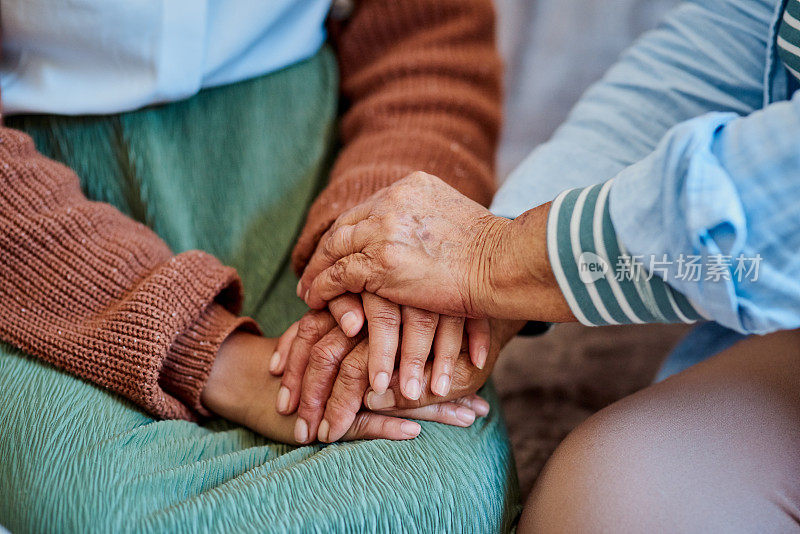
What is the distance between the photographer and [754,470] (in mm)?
522

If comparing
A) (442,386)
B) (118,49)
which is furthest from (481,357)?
(118,49)

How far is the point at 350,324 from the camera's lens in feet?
2.13

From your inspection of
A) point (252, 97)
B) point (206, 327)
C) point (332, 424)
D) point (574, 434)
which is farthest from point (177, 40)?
point (574, 434)

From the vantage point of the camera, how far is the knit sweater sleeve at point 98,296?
613mm

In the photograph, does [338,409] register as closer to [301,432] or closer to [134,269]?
[301,432]

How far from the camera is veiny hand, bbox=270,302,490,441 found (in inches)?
25.0

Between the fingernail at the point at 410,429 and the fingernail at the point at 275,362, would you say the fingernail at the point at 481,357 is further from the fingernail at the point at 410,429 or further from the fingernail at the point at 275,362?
the fingernail at the point at 275,362

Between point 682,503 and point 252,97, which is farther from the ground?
point 252,97

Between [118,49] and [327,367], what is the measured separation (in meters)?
0.42

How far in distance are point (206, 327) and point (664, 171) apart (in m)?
0.47

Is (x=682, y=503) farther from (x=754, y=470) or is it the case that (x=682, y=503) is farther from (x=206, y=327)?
(x=206, y=327)

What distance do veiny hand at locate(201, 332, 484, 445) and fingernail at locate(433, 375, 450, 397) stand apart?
0.10ft

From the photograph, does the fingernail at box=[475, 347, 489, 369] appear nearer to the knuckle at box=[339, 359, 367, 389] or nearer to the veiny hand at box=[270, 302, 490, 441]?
the veiny hand at box=[270, 302, 490, 441]


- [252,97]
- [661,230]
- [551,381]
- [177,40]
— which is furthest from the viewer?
[551,381]
